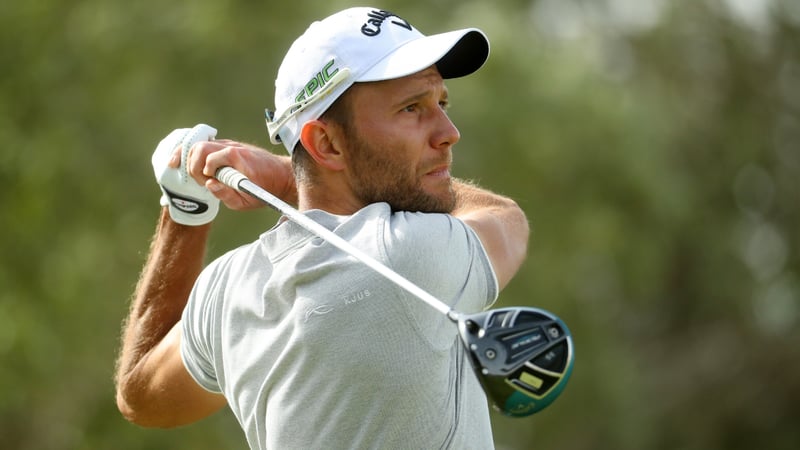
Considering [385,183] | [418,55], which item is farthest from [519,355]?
[418,55]

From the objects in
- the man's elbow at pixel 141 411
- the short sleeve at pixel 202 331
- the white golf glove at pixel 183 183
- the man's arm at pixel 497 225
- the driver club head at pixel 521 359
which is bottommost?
the man's elbow at pixel 141 411

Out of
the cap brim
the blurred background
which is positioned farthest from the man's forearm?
the blurred background

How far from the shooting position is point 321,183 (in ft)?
15.3

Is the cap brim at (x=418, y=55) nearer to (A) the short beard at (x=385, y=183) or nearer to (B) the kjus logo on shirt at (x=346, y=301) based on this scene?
(A) the short beard at (x=385, y=183)

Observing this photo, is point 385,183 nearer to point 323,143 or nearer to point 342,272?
point 323,143

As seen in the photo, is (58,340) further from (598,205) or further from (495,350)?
(495,350)

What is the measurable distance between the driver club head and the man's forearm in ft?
5.69

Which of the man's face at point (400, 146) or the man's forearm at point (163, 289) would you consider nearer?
the man's face at point (400, 146)

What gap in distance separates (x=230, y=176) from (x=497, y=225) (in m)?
0.86

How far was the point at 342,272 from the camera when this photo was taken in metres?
4.19

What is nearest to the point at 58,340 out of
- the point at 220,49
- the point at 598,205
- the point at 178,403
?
the point at 220,49

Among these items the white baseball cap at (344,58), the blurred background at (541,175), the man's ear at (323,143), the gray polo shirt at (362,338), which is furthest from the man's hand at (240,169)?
the blurred background at (541,175)

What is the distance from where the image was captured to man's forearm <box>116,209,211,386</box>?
520 cm

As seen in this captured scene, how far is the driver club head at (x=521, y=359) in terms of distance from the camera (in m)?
3.71
